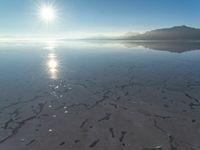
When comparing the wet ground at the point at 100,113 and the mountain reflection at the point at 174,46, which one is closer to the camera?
the wet ground at the point at 100,113

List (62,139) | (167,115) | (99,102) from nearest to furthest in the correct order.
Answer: (62,139) → (167,115) → (99,102)

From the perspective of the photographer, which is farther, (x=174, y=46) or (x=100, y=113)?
(x=174, y=46)

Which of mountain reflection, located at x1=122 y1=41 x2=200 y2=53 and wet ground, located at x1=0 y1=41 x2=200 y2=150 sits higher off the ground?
mountain reflection, located at x1=122 y1=41 x2=200 y2=53

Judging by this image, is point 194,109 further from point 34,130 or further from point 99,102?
point 34,130

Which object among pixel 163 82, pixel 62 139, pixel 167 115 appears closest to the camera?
pixel 62 139

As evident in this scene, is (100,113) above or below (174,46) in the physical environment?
below

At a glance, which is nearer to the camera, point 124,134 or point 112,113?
point 124,134

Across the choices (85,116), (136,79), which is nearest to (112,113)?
(85,116)

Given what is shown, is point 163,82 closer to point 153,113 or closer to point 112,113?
point 153,113

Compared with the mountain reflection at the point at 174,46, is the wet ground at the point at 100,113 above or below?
below

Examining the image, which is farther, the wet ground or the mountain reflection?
the mountain reflection
